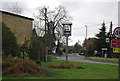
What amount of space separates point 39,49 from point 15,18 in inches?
200

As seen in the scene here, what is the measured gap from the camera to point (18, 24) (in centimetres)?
2486

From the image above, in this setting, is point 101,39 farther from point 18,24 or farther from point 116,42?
point 116,42

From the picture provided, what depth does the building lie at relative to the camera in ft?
75.7

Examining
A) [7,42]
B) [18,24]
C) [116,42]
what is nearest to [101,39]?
[18,24]

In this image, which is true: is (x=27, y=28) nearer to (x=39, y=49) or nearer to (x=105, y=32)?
(x=39, y=49)

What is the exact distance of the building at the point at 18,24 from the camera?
2308 cm

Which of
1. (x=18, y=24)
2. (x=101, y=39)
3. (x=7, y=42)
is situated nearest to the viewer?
(x=7, y=42)

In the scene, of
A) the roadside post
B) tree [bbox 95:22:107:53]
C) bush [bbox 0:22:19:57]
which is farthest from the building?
tree [bbox 95:22:107:53]

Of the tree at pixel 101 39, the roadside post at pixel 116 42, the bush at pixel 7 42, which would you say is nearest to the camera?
the roadside post at pixel 116 42

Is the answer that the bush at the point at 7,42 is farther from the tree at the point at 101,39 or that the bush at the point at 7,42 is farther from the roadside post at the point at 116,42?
the tree at the point at 101,39

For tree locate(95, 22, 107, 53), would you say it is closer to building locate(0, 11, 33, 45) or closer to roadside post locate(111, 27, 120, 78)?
building locate(0, 11, 33, 45)

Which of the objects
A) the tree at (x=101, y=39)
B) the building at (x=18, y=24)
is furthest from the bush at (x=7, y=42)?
the tree at (x=101, y=39)

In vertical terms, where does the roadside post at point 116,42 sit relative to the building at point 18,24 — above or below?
below

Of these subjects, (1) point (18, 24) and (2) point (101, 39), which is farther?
(2) point (101, 39)
